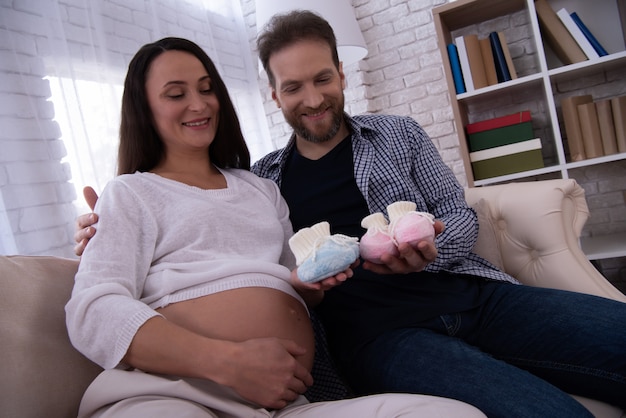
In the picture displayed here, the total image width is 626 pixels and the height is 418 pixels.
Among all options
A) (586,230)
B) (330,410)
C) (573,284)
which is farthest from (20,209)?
(586,230)

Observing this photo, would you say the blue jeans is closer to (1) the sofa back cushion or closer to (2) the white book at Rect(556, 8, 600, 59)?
(1) the sofa back cushion

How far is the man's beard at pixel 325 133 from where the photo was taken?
4.83 ft

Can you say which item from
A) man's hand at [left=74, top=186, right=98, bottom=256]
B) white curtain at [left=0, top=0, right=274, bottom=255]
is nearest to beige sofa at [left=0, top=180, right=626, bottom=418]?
man's hand at [left=74, top=186, right=98, bottom=256]

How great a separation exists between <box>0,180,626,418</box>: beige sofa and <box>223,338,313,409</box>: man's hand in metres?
0.35

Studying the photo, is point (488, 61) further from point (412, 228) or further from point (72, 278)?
point (72, 278)

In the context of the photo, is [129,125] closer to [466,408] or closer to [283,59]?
[283,59]

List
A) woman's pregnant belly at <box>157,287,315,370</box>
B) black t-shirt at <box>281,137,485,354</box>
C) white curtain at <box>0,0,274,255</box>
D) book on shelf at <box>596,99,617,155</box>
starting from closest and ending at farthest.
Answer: woman's pregnant belly at <box>157,287,315,370</box> < black t-shirt at <box>281,137,485,354</box> < white curtain at <box>0,0,274,255</box> < book on shelf at <box>596,99,617,155</box>

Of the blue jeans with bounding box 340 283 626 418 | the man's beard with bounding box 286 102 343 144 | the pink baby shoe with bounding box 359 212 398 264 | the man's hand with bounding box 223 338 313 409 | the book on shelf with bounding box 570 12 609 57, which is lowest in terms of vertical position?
the blue jeans with bounding box 340 283 626 418

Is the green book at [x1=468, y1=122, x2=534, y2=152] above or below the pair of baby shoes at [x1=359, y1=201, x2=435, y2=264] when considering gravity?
above

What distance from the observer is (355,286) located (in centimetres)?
127

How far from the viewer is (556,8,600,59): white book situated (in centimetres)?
227

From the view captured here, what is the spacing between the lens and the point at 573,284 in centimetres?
136

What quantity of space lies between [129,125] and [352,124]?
0.65 meters

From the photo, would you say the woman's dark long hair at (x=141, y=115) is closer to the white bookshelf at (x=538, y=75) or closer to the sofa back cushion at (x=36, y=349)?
the sofa back cushion at (x=36, y=349)
